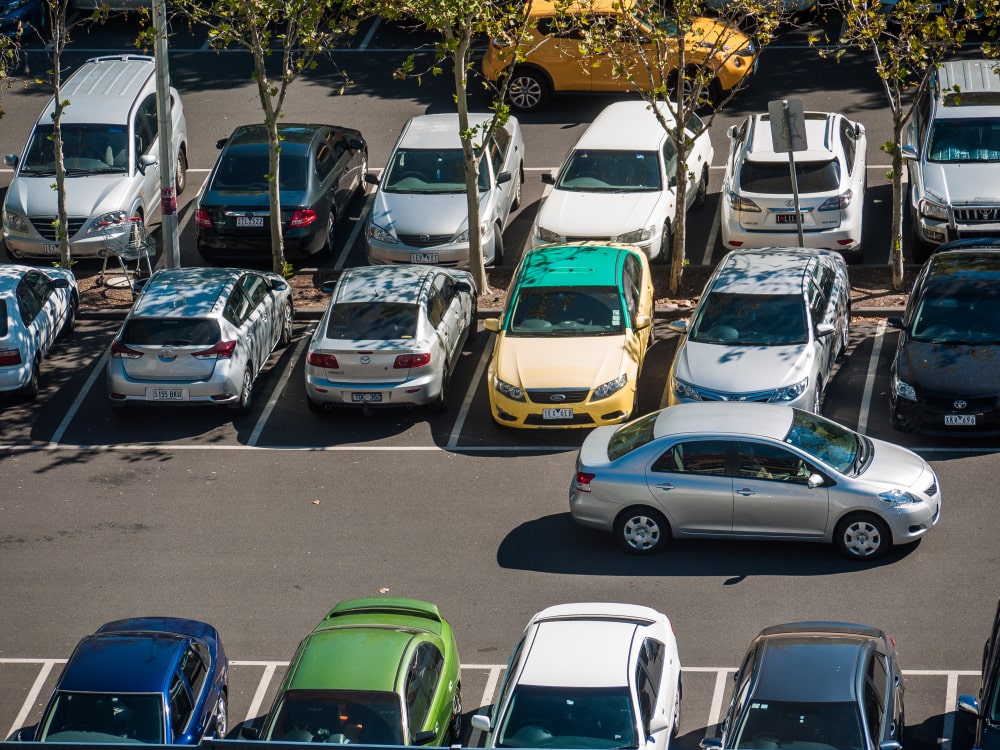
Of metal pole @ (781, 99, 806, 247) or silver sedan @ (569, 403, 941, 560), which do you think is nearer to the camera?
silver sedan @ (569, 403, 941, 560)

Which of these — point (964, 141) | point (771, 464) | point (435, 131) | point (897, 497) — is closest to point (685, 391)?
point (771, 464)

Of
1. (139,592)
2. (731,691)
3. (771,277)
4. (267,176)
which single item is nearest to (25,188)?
(267,176)

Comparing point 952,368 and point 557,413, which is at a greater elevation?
point 952,368

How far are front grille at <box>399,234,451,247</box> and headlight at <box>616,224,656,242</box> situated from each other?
8.37ft

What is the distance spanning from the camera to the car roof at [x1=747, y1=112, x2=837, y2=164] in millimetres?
22078

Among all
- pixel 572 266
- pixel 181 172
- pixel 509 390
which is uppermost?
pixel 572 266

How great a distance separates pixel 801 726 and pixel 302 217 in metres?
13.8

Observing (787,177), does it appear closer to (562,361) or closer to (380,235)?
(562,361)

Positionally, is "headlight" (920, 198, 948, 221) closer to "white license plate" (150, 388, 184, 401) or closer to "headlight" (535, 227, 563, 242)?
"headlight" (535, 227, 563, 242)

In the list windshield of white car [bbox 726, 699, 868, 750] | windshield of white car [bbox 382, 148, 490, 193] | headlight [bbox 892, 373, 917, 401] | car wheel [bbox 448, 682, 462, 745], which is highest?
windshield of white car [bbox 382, 148, 490, 193]

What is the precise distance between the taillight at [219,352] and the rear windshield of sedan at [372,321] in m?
1.22

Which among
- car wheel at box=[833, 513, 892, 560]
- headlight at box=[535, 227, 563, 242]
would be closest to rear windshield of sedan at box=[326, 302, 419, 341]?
headlight at box=[535, 227, 563, 242]

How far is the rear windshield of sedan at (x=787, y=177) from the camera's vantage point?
21.8m

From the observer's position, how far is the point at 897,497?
49.5ft
